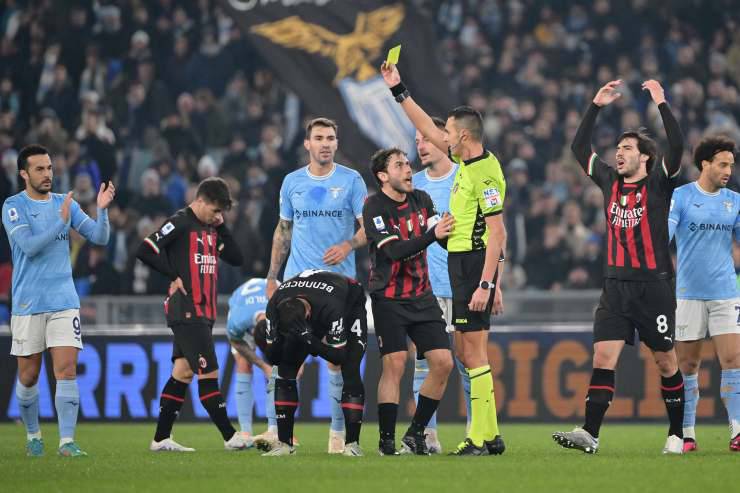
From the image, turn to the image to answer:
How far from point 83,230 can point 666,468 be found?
487 cm

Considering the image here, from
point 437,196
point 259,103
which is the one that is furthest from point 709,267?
point 259,103

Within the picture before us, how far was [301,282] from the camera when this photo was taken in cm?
934

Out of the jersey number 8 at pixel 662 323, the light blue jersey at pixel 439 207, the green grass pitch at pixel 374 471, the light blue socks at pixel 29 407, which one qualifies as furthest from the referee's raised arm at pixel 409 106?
the light blue socks at pixel 29 407

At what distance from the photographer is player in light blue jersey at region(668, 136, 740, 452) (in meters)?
10.1

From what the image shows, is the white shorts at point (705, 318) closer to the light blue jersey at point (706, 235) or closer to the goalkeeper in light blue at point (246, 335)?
the light blue jersey at point (706, 235)

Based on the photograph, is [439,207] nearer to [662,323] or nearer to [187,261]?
[187,261]

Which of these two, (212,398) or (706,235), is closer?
(706,235)

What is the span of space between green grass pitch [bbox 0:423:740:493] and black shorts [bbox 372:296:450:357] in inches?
32.3

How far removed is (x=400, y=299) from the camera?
9438 mm

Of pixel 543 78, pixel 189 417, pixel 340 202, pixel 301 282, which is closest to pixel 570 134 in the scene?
pixel 543 78

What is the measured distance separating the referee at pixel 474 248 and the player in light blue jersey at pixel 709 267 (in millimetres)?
1728

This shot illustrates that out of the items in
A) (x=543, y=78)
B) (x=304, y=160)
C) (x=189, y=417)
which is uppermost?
(x=543, y=78)

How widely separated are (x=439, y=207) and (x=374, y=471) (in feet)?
10.5

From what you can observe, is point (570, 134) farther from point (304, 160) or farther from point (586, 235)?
point (304, 160)
